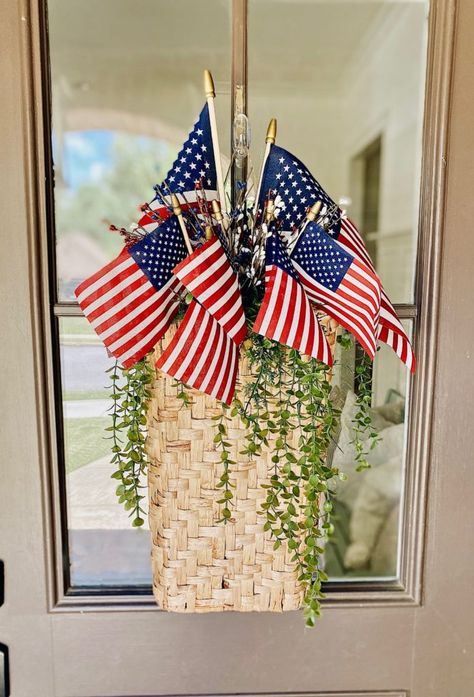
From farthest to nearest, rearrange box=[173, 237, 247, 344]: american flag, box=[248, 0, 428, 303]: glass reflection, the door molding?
box=[248, 0, 428, 303]: glass reflection < the door molding < box=[173, 237, 247, 344]: american flag

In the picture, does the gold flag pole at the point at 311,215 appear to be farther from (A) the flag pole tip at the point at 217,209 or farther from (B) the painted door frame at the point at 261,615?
(B) the painted door frame at the point at 261,615

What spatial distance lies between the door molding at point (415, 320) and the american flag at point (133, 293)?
0.73ft

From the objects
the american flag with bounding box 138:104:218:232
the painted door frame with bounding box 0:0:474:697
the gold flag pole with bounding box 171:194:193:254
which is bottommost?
the painted door frame with bounding box 0:0:474:697

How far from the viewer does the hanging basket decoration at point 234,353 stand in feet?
2.34

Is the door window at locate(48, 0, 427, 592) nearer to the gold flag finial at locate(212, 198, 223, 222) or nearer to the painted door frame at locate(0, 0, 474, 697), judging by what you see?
the painted door frame at locate(0, 0, 474, 697)

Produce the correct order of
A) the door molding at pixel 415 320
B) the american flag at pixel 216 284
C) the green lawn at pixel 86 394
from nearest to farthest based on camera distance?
the american flag at pixel 216 284
the door molding at pixel 415 320
the green lawn at pixel 86 394

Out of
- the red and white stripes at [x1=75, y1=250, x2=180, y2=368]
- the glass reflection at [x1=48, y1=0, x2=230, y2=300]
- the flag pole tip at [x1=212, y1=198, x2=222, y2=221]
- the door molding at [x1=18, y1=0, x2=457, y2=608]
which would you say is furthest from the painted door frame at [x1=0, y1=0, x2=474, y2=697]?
the flag pole tip at [x1=212, y1=198, x2=222, y2=221]

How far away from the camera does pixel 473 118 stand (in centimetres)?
88

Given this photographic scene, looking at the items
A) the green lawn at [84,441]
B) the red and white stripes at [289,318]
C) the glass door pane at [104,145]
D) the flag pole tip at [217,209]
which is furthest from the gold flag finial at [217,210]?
the green lawn at [84,441]

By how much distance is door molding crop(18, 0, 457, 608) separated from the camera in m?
0.86

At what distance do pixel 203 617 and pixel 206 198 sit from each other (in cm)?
77

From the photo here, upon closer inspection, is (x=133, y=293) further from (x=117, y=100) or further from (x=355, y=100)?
(x=355, y=100)

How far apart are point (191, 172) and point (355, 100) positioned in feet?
8.66

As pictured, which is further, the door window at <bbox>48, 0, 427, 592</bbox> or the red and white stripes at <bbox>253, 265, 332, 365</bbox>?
the door window at <bbox>48, 0, 427, 592</bbox>
